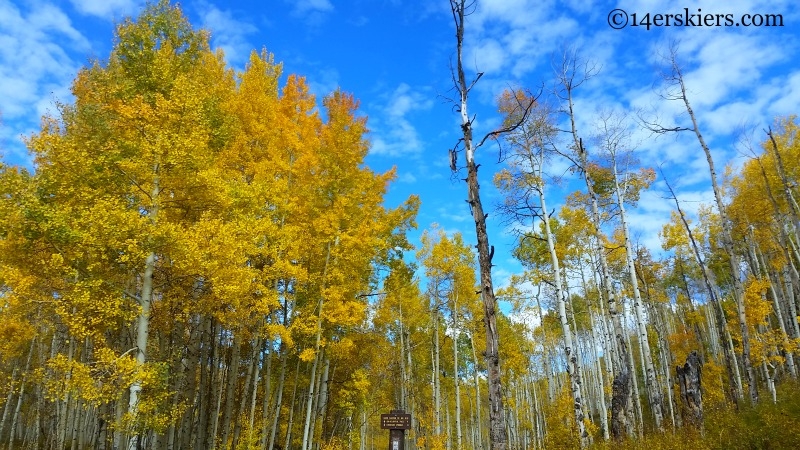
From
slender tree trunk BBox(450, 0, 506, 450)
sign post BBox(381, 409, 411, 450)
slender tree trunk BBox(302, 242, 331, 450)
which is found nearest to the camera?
slender tree trunk BBox(450, 0, 506, 450)

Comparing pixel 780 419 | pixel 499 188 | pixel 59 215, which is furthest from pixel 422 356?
pixel 59 215

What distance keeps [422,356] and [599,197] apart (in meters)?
11.8

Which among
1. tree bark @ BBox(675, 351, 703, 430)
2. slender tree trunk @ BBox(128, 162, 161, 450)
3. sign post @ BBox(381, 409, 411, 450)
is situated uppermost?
slender tree trunk @ BBox(128, 162, 161, 450)

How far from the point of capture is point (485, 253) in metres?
6.60

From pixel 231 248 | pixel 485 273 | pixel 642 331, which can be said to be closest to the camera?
pixel 485 273

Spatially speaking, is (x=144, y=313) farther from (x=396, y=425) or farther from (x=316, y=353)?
(x=396, y=425)

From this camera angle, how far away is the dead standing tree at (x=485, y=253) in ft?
18.9

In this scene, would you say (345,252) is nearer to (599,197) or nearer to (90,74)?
(90,74)

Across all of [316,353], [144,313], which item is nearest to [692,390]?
[316,353]

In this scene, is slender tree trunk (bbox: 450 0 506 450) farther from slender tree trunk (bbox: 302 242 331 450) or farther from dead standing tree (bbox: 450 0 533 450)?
slender tree trunk (bbox: 302 242 331 450)

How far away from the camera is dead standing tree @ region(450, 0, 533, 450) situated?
5758mm

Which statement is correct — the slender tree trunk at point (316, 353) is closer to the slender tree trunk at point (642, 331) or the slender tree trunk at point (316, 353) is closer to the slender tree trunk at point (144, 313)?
the slender tree trunk at point (144, 313)

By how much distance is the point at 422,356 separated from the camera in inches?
830

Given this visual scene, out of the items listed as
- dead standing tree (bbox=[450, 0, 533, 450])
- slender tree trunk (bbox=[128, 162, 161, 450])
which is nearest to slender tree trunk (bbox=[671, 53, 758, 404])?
dead standing tree (bbox=[450, 0, 533, 450])
